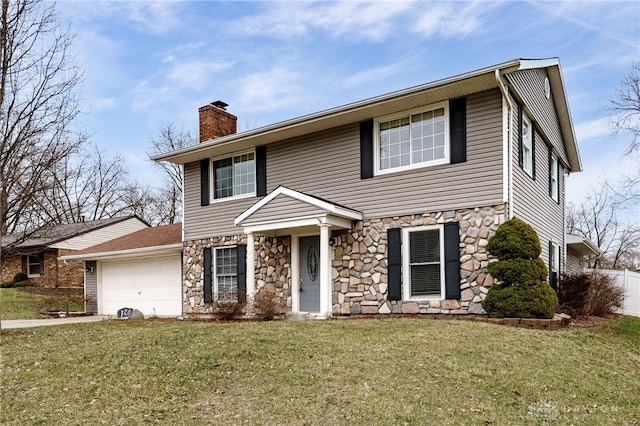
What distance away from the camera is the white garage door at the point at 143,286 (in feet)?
50.4

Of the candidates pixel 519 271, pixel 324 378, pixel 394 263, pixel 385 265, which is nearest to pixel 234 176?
pixel 385 265

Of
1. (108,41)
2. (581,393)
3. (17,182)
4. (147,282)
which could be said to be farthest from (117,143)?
(581,393)

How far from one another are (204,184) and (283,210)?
390cm

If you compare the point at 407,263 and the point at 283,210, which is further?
the point at 283,210

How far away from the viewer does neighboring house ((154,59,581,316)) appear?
9758 millimetres

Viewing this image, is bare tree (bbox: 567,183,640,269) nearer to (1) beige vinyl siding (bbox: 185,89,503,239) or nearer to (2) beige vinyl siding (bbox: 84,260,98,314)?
(1) beige vinyl siding (bbox: 185,89,503,239)

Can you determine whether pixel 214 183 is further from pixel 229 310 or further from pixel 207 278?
pixel 229 310

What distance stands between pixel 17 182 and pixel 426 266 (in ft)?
26.0

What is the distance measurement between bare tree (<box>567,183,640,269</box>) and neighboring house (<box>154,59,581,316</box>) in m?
19.9

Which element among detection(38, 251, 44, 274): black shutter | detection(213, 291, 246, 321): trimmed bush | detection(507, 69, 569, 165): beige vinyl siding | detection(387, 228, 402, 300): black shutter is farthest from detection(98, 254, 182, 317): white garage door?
detection(507, 69, 569, 165): beige vinyl siding

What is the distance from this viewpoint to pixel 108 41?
11.2 m

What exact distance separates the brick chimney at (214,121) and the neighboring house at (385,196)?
3.58ft

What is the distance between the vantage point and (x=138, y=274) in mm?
16625

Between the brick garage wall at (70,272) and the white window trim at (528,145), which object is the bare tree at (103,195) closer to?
the brick garage wall at (70,272)
